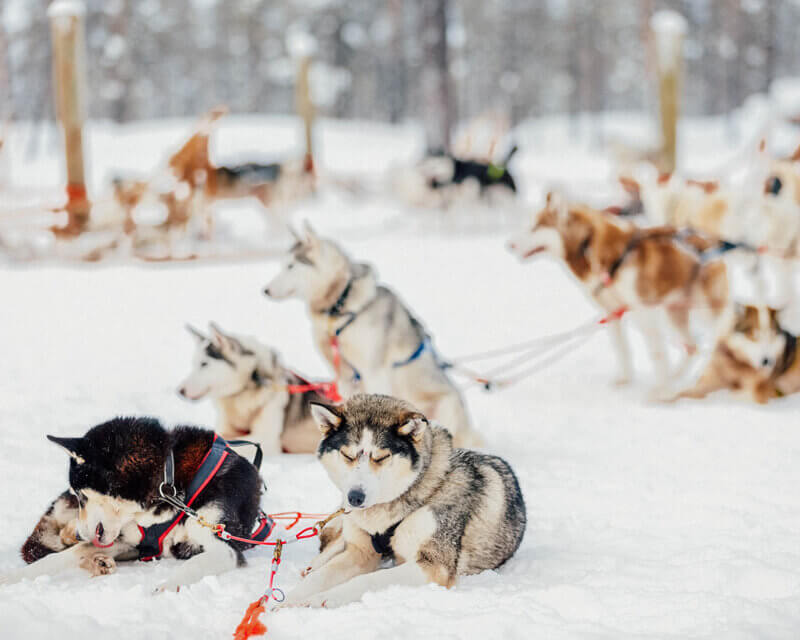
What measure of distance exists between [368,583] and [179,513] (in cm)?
67

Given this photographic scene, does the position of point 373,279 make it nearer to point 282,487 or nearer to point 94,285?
point 282,487

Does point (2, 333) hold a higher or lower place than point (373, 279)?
lower

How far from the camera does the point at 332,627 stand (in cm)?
216

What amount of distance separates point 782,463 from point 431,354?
1770mm

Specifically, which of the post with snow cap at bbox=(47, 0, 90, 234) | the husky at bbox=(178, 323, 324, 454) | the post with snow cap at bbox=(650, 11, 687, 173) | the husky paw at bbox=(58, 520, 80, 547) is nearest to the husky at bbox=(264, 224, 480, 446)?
the husky at bbox=(178, 323, 324, 454)

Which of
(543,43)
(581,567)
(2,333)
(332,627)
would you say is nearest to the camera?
(332,627)

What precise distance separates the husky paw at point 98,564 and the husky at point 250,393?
1.41 metres

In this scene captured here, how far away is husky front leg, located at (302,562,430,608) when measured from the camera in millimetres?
2312

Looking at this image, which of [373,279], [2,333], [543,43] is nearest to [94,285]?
[2,333]

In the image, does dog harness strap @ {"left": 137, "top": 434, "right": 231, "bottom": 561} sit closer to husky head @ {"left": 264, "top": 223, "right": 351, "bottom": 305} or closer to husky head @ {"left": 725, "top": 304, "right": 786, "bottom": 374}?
husky head @ {"left": 264, "top": 223, "right": 351, "bottom": 305}

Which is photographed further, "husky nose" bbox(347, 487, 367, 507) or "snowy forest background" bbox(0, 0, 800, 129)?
"snowy forest background" bbox(0, 0, 800, 129)

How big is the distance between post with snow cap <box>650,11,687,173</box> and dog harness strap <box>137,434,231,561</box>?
9387 millimetres

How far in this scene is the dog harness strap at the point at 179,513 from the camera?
2.66 metres

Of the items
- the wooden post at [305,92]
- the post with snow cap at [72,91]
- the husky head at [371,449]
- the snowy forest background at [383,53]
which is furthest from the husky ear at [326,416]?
the snowy forest background at [383,53]
